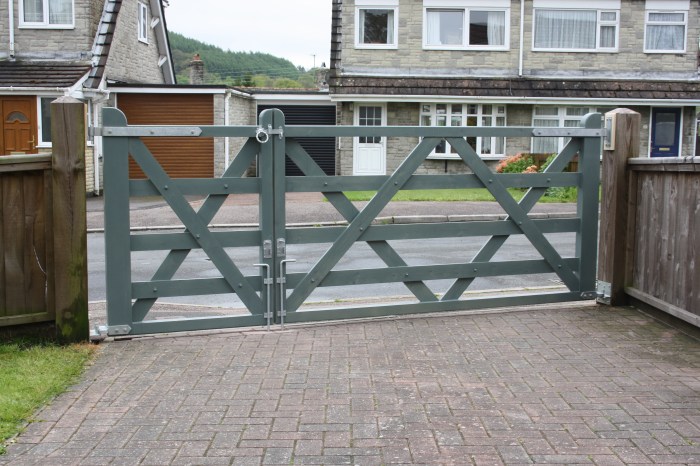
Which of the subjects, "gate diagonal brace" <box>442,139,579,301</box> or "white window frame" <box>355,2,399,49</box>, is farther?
"white window frame" <box>355,2,399,49</box>

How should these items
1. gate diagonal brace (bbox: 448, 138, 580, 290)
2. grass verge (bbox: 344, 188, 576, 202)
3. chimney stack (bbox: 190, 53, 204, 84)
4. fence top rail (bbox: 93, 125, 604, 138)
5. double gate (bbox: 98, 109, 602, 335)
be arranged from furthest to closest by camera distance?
chimney stack (bbox: 190, 53, 204, 84) → grass verge (bbox: 344, 188, 576, 202) → gate diagonal brace (bbox: 448, 138, 580, 290) → double gate (bbox: 98, 109, 602, 335) → fence top rail (bbox: 93, 125, 604, 138)

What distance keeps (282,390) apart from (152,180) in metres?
2.33

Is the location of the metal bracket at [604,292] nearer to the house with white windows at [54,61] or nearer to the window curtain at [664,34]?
the house with white windows at [54,61]

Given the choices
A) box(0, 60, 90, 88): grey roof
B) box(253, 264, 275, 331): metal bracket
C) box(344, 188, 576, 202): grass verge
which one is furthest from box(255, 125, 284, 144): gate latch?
box(0, 60, 90, 88): grey roof

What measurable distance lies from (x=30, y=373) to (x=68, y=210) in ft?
4.47

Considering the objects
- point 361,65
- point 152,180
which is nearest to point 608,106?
point 361,65

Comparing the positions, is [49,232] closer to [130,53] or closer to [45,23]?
[45,23]

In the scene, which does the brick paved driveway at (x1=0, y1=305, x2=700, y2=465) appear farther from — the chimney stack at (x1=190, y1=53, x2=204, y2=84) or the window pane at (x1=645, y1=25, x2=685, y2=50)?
the chimney stack at (x1=190, y1=53, x2=204, y2=84)

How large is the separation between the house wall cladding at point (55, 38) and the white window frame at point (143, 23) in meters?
4.11

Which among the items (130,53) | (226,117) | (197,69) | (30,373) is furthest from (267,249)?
A: (197,69)

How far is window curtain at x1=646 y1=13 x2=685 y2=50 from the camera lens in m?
29.6

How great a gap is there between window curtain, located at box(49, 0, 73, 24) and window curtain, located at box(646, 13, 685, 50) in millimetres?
19596

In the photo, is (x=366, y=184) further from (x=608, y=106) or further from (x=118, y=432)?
(x=608, y=106)

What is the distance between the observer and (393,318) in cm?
764
